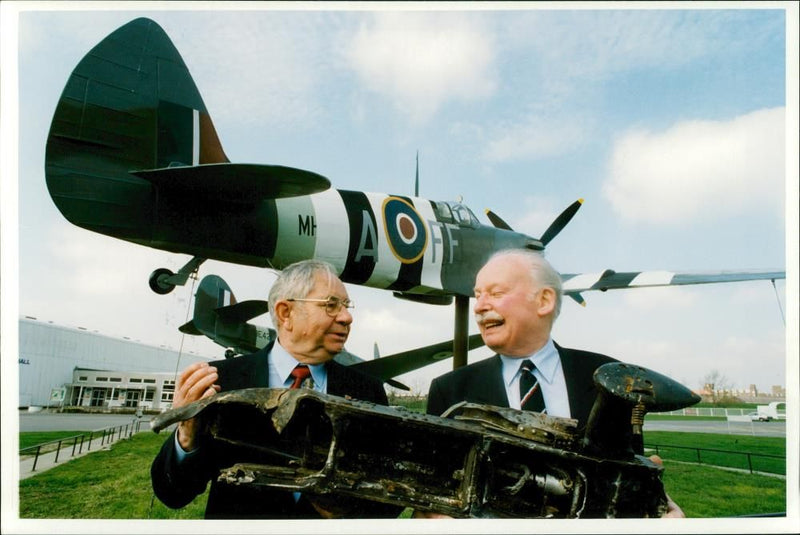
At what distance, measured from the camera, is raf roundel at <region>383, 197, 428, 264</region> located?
3.74m

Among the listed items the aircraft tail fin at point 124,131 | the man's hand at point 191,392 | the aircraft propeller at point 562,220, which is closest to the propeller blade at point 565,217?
the aircraft propeller at point 562,220

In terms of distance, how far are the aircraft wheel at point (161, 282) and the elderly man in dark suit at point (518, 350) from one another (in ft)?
5.99

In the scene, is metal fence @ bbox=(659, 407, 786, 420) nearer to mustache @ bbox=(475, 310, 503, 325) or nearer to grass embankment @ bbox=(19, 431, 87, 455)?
mustache @ bbox=(475, 310, 503, 325)

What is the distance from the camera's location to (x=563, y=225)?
135 inches

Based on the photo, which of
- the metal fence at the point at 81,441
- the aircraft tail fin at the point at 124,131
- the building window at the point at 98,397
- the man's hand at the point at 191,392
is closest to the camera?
the man's hand at the point at 191,392

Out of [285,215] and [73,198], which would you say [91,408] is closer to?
[73,198]

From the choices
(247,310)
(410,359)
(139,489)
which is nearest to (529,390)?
(410,359)

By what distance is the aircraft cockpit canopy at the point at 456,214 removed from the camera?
3.93m

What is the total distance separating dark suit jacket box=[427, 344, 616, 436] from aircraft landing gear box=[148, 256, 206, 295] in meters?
1.77

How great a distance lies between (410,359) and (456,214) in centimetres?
114

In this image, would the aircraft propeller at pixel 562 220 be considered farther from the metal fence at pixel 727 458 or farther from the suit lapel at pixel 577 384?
the metal fence at pixel 727 458

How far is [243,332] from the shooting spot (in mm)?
4621

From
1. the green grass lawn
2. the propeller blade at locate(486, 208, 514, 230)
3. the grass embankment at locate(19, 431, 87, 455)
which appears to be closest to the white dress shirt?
the propeller blade at locate(486, 208, 514, 230)

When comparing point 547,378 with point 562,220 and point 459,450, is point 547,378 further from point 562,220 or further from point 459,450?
point 562,220
